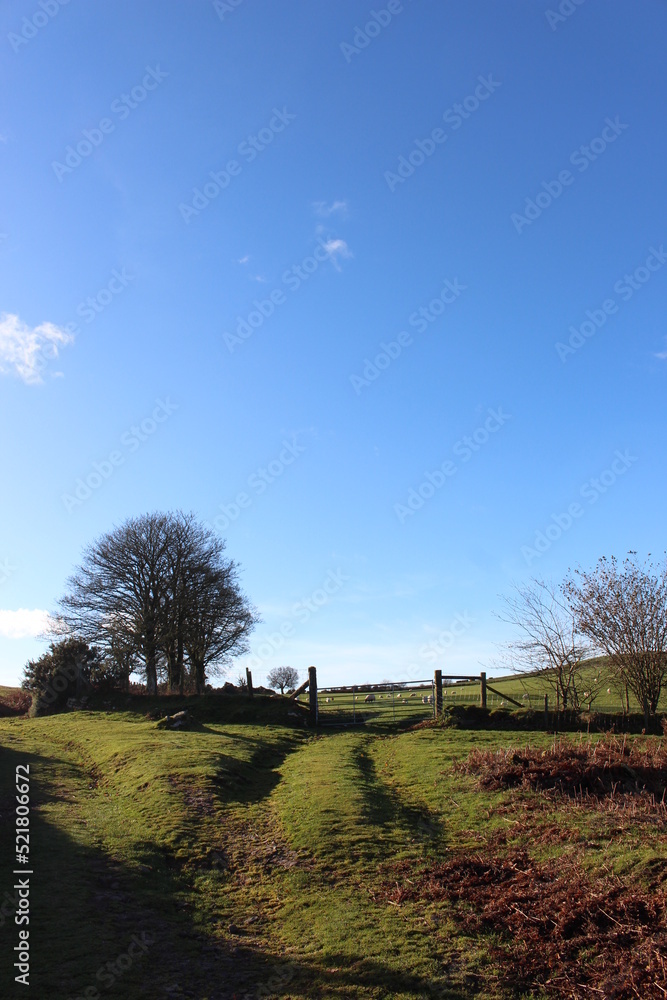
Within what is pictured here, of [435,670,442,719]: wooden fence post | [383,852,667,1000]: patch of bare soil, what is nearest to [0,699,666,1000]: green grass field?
[383,852,667,1000]: patch of bare soil

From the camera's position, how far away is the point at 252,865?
11445 mm

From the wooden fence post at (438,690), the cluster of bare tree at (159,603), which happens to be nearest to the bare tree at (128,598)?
the cluster of bare tree at (159,603)

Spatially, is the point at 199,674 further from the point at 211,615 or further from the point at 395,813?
the point at 395,813

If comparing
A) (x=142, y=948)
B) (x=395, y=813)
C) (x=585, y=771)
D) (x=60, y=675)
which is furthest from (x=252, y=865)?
(x=60, y=675)

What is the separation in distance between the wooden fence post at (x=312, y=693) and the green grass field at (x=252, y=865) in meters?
10.9

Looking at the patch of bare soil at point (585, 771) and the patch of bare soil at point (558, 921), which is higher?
the patch of bare soil at point (585, 771)

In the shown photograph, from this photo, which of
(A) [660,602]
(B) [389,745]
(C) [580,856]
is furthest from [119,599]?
(C) [580,856]

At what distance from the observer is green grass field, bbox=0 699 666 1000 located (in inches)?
298

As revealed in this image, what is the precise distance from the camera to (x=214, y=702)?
111 feet

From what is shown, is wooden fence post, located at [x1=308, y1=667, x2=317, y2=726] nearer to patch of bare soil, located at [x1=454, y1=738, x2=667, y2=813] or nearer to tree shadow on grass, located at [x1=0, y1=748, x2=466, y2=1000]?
→ patch of bare soil, located at [x1=454, y1=738, x2=667, y2=813]

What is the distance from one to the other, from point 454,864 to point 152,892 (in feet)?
15.4

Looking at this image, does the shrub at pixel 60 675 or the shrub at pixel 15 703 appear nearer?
the shrub at pixel 60 675

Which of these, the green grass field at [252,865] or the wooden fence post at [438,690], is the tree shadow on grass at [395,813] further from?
the wooden fence post at [438,690]

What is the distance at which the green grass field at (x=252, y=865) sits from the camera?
7566 mm
